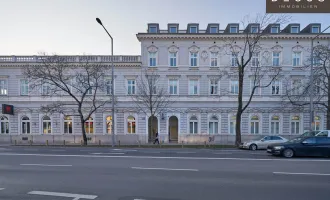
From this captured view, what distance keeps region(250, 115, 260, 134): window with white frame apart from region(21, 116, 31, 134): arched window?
2973cm

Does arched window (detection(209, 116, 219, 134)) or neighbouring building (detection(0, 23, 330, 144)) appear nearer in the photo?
neighbouring building (detection(0, 23, 330, 144))

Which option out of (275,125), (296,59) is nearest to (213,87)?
(275,125)

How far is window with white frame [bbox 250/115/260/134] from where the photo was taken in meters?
23.4

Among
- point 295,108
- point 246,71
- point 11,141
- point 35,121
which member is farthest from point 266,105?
point 11,141

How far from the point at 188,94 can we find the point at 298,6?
697 inches

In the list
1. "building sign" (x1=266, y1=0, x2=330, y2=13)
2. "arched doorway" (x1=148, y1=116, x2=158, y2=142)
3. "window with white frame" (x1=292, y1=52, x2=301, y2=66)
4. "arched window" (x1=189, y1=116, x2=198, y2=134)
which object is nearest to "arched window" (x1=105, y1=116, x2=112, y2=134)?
"arched doorway" (x1=148, y1=116, x2=158, y2=142)

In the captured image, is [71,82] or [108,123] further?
[71,82]

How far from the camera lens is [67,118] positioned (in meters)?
24.1

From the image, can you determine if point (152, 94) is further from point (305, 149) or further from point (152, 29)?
point (305, 149)

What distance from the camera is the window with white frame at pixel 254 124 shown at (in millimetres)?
23375

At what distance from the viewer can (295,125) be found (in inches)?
918

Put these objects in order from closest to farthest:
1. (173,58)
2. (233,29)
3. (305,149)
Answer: (305,149), (173,58), (233,29)

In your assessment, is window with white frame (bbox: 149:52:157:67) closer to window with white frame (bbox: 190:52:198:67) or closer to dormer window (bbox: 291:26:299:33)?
window with white frame (bbox: 190:52:198:67)

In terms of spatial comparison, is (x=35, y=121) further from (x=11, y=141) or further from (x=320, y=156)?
(x=320, y=156)
